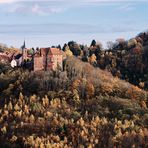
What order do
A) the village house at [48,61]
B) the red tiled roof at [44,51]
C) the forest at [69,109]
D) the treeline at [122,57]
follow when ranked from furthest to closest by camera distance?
the treeline at [122,57]
the red tiled roof at [44,51]
the village house at [48,61]
the forest at [69,109]

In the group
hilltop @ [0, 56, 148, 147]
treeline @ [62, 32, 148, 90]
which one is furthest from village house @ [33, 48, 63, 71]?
treeline @ [62, 32, 148, 90]

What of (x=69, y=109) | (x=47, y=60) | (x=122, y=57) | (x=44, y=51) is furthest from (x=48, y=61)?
(x=122, y=57)

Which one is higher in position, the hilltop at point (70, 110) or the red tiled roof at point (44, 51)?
the red tiled roof at point (44, 51)

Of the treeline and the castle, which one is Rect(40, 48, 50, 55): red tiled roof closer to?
the castle

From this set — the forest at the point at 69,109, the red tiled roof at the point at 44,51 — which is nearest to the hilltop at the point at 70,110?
the forest at the point at 69,109

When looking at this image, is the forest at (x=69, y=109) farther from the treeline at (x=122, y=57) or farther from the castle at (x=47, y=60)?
the treeline at (x=122, y=57)

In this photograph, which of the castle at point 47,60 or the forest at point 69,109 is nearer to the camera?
the forest at point 69,109

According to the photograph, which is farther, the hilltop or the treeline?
the treeline
